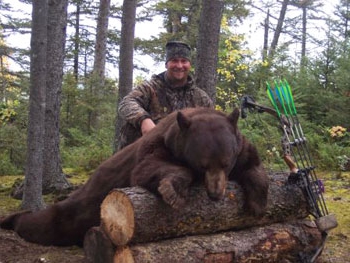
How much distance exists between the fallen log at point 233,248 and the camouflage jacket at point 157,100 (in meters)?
1.84

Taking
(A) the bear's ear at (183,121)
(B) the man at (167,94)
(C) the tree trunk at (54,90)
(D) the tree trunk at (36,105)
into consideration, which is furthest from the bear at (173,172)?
(C) the tree trunk at (54,90)

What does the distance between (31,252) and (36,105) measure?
1.71m

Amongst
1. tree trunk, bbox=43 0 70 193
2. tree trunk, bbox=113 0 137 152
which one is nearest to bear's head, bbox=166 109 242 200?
tree trunk, bbox=43 0 70 193

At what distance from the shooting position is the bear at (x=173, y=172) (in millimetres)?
3189

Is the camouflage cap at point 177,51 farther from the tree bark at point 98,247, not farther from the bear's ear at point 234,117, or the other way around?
the tree bark at point 98,247

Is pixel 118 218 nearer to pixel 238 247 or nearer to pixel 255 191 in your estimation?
pixel 238 247

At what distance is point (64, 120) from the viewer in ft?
41.4

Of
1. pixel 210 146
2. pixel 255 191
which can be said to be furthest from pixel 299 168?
pixel 210 146

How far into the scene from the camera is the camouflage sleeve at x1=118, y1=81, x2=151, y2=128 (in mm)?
4953

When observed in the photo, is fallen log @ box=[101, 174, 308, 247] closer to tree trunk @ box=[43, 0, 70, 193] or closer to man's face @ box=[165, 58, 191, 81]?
man's face @ box=[165, 58, 191, 81]

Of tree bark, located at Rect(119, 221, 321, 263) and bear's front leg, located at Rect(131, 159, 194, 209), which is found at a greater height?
bear's front leg, located at Rect(131, 159, 194, 209)

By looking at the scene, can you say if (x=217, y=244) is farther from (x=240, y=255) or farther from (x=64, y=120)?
(x=64, y=120)

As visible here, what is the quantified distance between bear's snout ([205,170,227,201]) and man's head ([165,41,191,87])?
2385mm

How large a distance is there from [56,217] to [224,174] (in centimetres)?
195
